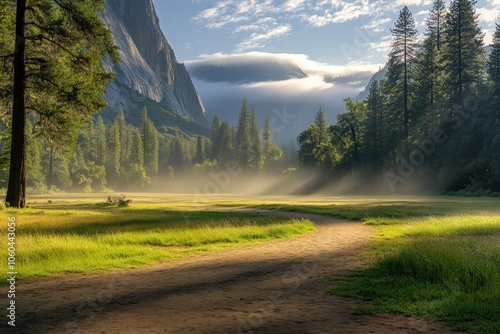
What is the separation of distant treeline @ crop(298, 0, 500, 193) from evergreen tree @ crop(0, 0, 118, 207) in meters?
50.9

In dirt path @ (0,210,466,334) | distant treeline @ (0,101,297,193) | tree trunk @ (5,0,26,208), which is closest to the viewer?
dirt path @ (0,210,466,334)

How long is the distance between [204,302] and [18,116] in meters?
20.7

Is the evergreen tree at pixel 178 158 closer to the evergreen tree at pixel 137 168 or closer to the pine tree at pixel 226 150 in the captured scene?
the evergreen tree at pixel 137 168

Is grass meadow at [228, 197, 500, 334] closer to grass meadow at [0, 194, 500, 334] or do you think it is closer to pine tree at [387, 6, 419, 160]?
grass meadow at [0, 194, 500, 334]

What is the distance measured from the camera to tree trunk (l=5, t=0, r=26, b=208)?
913 inches

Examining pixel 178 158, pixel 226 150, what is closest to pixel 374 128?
pixel 226 150

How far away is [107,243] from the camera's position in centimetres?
1556

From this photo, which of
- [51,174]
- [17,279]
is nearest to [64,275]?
[17,279]

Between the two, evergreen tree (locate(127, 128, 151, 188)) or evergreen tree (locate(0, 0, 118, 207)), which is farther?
evergreen tree (locate(127, 128, 151, 188))

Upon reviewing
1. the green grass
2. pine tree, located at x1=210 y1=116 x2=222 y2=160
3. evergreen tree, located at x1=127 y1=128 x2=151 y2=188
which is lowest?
the green grass

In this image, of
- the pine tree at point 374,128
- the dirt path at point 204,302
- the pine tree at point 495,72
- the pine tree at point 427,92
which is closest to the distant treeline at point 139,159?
the pine tree at point 374,128

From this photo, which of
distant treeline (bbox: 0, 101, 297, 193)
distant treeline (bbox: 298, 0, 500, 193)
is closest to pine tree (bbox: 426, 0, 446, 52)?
distant treeline (bbox: 298, 0, 500, 193)

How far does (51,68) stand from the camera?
24250 millimetres

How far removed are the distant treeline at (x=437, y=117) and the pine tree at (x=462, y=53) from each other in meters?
0.15
